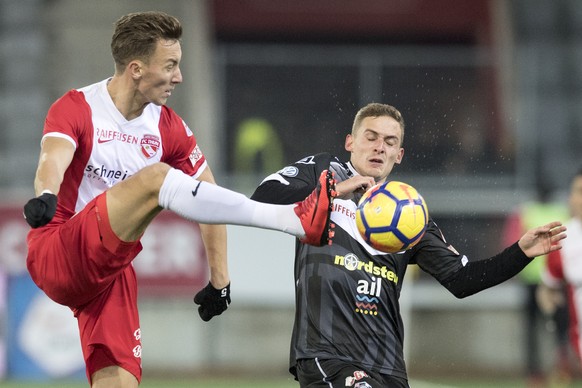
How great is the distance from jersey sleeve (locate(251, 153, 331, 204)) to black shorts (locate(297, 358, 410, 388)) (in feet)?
2.74

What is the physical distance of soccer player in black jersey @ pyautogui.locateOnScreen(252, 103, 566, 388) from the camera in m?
5.42

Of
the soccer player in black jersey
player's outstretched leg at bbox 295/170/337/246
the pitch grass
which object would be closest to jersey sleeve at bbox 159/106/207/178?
the soccer player in black jersey

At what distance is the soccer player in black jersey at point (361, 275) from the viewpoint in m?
5.42

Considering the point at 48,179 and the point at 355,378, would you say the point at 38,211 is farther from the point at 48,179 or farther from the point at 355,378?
the point at 355,378

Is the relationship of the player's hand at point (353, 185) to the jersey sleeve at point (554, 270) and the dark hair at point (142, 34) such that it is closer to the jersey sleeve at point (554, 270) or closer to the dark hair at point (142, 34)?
the dark hair at point (142, 34)

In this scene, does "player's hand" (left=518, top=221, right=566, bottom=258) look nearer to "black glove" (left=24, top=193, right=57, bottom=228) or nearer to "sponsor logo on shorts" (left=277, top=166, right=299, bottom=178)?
"sponsor logo on shorts" (left=277, top=166, right=299, bottom=178)

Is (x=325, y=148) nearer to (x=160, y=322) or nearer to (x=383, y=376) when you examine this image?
(x=160, y=322)

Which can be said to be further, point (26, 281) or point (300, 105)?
point (300, 105)

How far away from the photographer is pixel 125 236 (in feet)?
16.9

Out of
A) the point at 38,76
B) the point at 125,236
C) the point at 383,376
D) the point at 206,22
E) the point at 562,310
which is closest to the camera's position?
the point at 125,236

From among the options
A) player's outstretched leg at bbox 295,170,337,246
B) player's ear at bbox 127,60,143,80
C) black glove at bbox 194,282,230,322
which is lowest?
black glove at bbox 194,282,230,322

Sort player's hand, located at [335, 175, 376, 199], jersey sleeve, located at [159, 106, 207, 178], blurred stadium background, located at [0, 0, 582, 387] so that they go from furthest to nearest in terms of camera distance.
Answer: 1. blurred stadium background, located at [0, 0, 582, 387]
2. jersey sleeve, located at [159, 106, 207, 178]
3. player's hand, located at [335, 175, 376, 199]

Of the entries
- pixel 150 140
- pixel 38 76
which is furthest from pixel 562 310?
pixel 38 76

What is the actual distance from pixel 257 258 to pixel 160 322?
4.67ft
